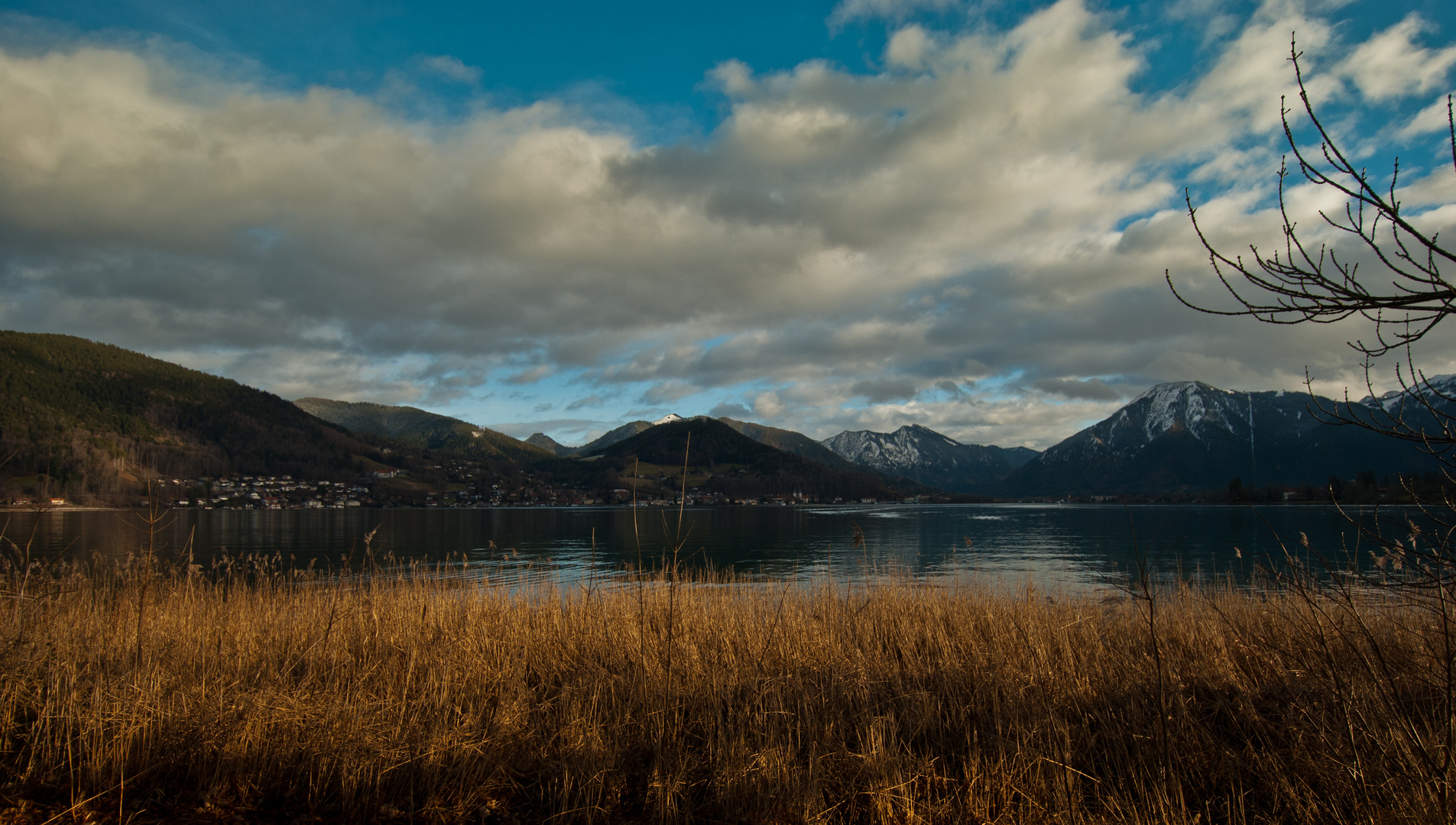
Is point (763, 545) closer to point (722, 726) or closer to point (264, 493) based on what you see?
point (722, 726)

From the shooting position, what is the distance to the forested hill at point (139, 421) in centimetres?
12338

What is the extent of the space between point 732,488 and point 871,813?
174188 millimetres

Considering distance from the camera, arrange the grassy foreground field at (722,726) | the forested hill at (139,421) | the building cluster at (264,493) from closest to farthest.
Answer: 1. the grassy foreground field at (722,726)
2. the forested hill at (139,421)
3. the building cluster at (264,493)

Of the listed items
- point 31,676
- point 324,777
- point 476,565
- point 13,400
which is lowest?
point 476,565

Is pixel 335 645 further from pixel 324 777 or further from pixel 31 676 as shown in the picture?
pixel 324 777

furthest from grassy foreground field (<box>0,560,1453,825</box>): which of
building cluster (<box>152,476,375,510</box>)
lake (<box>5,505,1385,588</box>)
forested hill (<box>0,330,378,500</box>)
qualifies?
building cluster (<box>152,476,375,510</box>)

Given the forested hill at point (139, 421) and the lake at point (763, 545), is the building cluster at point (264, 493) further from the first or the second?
the lake at point (763, 545)

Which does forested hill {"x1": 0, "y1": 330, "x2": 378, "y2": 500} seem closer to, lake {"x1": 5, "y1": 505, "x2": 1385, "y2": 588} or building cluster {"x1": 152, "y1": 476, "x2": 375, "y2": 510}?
building cluster {"x1": 152, "y1": 476, "x2": 375, "y2": 510}

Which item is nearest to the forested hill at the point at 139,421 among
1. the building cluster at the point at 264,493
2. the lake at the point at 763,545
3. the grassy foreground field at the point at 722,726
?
the building cluster at the point at 264,493

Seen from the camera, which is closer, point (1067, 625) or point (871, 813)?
point (871, 813)

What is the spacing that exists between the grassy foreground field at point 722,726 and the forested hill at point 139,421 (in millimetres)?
145333

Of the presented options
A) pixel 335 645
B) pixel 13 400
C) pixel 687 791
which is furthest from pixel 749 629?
pixel 13 400

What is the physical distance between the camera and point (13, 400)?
13288 cm

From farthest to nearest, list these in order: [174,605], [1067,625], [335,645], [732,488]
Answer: [732,488]
[174,605]
[1067,625]
[335,645]
